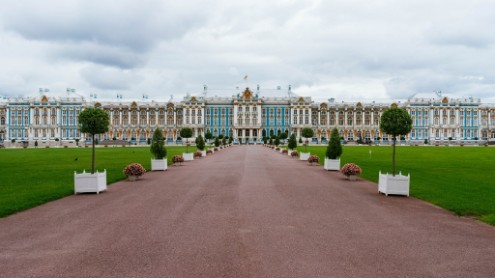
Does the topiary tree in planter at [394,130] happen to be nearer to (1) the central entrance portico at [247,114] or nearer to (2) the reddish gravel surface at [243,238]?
(2) the reddish gravel surface at [243,238]

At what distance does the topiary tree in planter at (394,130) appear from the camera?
534 inches

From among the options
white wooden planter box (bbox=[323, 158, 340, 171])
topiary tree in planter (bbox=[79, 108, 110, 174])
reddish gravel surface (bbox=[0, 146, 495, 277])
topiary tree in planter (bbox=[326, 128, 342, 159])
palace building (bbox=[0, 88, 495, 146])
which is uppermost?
palace building (bbox=[0, 88, 495, 146])

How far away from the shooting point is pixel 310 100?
106 meters

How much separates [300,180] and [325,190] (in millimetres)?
3231

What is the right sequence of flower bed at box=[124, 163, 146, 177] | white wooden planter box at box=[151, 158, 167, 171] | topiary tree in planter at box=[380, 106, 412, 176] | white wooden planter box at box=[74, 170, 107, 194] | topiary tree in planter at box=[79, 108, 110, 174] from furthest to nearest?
white wooden planter box at box=[151, 158, 167, 171] → flower bed at box=[124, 163, 146, 177] → topiary tree in planter at box=[79, 108, 110, 174] → topiary tree in planter at box=[380, 106, 412, 176] → white wooden planter box at box=[74, 170, 107, 194]

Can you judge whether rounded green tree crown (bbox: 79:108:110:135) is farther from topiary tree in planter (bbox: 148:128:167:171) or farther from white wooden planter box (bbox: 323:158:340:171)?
white wooden planter box (bbox: 323:158:340:171)

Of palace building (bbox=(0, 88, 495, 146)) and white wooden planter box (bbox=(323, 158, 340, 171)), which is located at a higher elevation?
palace building (bbox=(0, 88, 495, 146))

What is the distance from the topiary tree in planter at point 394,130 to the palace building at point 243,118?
88600 millimetres

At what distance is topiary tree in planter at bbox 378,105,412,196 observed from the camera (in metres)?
13.6

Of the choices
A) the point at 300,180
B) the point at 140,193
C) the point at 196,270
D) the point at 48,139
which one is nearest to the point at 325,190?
the point at 300,180

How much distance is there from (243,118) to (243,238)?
97562 mm

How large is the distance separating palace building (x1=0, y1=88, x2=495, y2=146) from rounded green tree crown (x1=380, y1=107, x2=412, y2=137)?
8862 cm

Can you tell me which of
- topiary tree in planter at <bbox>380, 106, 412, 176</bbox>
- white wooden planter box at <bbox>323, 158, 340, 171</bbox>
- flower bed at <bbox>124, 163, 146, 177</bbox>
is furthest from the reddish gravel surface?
white wooden planter box at <bbox>323, 158, 340, 171</bbox>

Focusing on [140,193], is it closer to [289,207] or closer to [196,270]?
[289,207]
